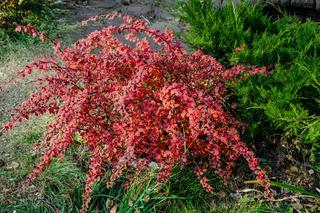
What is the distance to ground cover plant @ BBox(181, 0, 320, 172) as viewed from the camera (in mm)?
3166

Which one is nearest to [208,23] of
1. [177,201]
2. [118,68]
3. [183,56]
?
[183,56]

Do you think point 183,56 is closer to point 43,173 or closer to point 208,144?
point 208,144

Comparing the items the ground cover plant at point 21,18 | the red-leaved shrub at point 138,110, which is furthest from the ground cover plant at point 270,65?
the ground cover plant at point 21,18

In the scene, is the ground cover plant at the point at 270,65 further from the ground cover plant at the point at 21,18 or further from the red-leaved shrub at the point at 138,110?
the ground cover plant at the point at 21,18

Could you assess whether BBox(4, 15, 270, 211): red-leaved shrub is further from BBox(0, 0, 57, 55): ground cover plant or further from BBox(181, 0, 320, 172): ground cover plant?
BBox(0, 0, 57, 55): ground cover plant

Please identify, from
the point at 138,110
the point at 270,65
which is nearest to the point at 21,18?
the point at 138,110

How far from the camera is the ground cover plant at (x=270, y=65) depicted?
3166 mm

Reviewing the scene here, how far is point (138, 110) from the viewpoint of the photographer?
2992mm

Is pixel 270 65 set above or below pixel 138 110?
above

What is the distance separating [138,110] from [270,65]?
3.89 ft

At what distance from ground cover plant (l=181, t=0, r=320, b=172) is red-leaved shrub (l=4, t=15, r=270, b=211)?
0.29 metres

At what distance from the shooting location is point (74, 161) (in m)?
3.38

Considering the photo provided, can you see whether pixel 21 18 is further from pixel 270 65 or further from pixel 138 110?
pixel 270 65

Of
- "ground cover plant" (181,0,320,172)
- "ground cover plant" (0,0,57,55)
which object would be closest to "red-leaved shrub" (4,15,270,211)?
"ground cover plant" (181,0,320,172)
